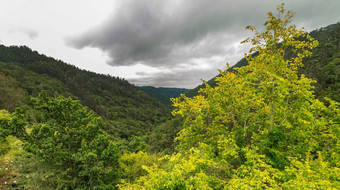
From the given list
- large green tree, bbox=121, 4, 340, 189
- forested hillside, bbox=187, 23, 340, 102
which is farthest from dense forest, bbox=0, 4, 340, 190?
forested hillside, bbox=187, 23, 340, 102

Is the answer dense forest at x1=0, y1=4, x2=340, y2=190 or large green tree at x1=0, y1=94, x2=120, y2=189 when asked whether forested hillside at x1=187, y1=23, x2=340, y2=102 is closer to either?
dense forest at x1=0, y1=4, x2=340, y2=190

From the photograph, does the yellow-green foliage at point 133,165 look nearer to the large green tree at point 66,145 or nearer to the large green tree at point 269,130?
the large green tree at point 66,145

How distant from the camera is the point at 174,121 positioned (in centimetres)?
11206

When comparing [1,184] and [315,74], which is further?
[315,74]

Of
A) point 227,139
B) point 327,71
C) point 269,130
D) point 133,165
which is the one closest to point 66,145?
point 133,165

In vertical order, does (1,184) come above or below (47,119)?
below

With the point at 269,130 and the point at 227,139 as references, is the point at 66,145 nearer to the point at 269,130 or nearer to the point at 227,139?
the point at 227,139

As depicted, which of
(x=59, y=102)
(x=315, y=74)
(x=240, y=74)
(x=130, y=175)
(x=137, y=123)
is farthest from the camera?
(x=137, y=123)

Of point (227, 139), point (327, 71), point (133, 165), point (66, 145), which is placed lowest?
point (133, 165)

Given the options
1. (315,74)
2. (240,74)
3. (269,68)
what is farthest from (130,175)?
(315,74)

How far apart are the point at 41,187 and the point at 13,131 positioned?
5.27 meters

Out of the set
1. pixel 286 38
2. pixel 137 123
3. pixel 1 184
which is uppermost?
pixel 286 38

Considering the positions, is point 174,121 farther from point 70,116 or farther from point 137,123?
point 70,116

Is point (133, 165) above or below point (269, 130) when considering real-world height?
below
